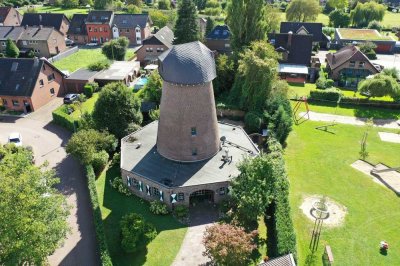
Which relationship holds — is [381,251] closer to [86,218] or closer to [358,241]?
[358,241]

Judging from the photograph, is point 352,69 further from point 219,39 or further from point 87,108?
point 87,108

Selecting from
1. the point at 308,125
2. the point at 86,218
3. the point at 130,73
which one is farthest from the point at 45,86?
the point at 308,125

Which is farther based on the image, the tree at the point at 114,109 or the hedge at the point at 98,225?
the tree at the point at 114,109

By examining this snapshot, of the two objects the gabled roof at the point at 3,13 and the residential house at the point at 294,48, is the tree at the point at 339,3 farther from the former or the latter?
the gabled roof at the point at 3,13

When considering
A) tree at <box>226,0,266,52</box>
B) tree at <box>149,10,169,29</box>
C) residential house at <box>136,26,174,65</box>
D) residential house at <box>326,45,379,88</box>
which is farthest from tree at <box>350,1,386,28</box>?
tree at <box>226,0,266,52</box>

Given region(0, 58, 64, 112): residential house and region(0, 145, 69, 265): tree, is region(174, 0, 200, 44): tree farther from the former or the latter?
region(0, 145, 69, 265): tree

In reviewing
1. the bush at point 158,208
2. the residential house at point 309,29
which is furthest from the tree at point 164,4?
the bush at point 158,208
